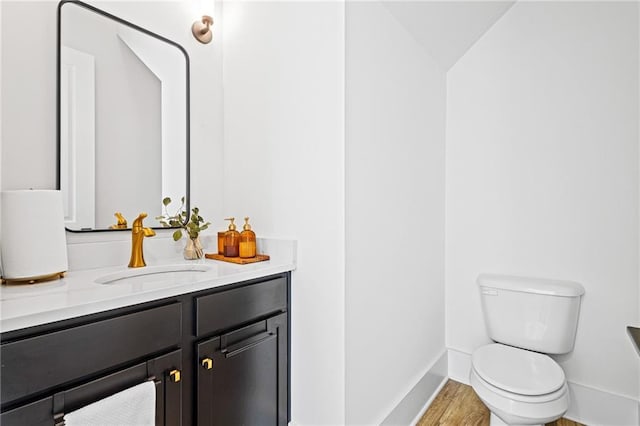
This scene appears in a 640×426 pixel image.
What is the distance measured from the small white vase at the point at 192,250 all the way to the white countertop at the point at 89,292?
152 millimetres

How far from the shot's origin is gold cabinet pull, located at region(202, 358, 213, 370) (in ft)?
3.92

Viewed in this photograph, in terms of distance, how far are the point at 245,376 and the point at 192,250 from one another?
63 cm

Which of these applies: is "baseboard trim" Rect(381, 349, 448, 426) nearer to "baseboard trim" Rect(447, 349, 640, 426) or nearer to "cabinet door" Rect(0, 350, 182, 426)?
"baseboard trim" Rect(447, 349, 640, 426)

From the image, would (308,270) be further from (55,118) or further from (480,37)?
(480,37)

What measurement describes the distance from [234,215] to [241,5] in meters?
1.08

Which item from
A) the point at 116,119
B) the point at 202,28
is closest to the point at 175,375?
the point at 116,119

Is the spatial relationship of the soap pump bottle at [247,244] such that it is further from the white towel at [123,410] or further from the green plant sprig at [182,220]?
the white towel at [123,410]

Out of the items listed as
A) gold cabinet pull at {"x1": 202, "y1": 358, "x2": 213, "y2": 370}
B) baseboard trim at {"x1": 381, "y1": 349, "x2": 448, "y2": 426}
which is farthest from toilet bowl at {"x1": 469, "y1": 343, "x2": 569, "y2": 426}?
gold cabinet pull at {"x1": 202, "y1": 358, "x2": 213, "y2": 370}

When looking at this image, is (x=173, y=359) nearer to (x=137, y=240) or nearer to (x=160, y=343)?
(x=160, y=343)

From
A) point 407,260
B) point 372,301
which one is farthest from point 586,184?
point 372,301

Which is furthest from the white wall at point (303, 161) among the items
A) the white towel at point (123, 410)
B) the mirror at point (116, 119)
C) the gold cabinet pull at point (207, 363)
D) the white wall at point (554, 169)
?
the white wall at point (554, 169)

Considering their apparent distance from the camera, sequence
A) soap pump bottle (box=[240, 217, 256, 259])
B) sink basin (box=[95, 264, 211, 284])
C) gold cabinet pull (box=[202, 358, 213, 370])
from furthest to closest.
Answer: soap pump bottle (box=[240, 217, 256, 259])
sink basin (box=[95, 264, 211, 284])
gold cabinet pull (box=[202, 358, 213, 370])

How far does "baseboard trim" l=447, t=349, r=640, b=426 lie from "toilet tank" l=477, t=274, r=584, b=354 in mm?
280

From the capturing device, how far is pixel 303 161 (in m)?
1.52
